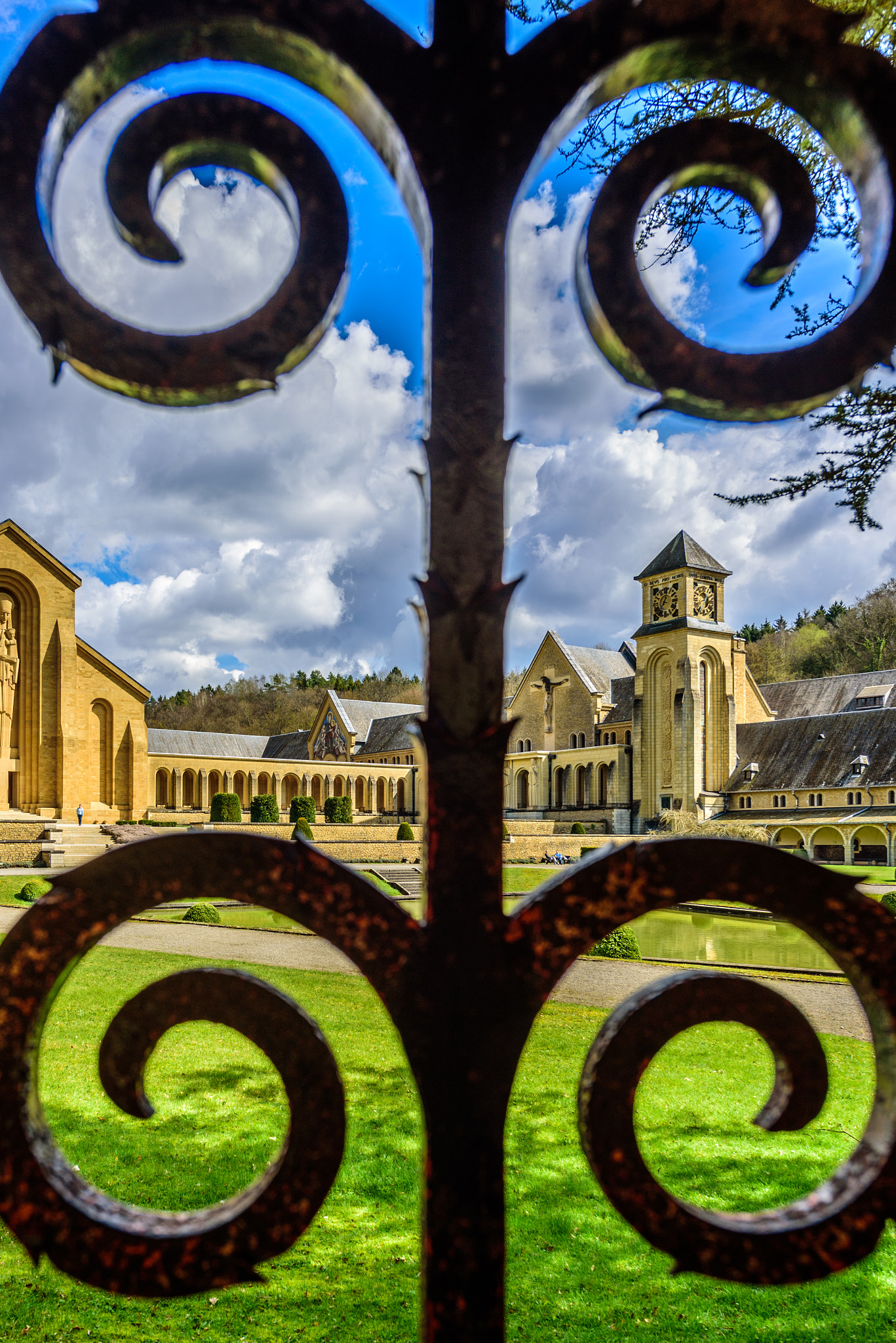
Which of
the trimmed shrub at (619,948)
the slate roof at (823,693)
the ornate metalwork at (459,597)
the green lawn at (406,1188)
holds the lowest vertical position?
the trimmed shrub at (619,948)

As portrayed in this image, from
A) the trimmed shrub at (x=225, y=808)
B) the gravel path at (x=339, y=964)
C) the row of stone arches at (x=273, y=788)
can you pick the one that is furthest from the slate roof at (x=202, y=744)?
the gravel path at (x=339, y=964)

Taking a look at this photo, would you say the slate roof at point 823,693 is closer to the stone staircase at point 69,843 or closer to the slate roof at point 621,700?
the slate roof at point 621,700

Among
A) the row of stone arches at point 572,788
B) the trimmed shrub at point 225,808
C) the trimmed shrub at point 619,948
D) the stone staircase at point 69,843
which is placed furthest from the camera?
the row of stone arches at point 572,788

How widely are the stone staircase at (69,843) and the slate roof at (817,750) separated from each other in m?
28.4

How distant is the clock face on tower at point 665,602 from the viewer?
43438 millimetres

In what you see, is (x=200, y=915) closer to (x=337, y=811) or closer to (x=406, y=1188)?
(x=406, y=1188)

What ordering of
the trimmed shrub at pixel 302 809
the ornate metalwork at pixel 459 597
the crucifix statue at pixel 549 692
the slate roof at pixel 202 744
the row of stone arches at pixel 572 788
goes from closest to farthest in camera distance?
1. the ornate metalwork at pixel 459 597
2. the trimmed shrub at pixel 302 809
3. the row of stone arches at pixel 572 788
4. the slate roof at pixel 202 744
5. the crucifix statue at pixel 549 692

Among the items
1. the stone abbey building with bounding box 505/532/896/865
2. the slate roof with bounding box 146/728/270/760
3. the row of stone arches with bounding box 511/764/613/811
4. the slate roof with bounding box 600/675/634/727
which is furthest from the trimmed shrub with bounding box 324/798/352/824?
the slate roof with bounding box 600/675/634/727

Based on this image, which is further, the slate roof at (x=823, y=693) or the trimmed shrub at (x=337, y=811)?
the slate roof at (x=823, y=693)

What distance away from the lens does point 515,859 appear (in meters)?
31.7

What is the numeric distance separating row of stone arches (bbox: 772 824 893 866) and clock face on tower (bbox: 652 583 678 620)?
12.5 metres

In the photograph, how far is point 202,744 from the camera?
54125 mm

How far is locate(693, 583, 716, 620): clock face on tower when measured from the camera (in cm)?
4319

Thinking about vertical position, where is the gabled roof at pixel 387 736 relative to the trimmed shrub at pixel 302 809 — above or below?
above
